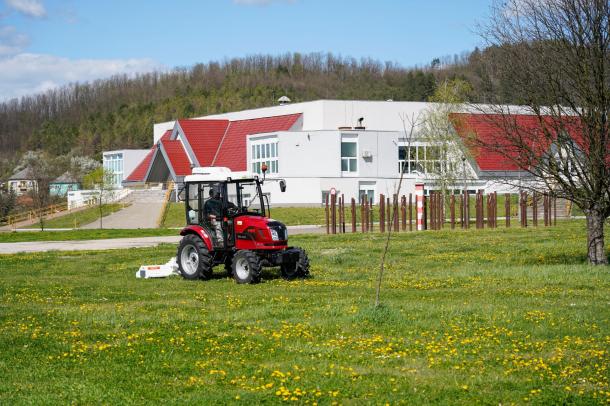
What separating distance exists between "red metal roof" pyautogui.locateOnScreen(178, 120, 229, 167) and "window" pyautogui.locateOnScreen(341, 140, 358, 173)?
12.0 metres

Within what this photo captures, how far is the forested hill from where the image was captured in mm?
139000

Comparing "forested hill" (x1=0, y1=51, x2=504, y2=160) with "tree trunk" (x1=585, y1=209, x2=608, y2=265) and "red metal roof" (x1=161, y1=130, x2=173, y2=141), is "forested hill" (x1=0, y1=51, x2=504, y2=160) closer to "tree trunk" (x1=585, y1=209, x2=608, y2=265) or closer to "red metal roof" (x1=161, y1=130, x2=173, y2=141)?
"red metal roof" (x1=161, y1=130, x2=173, y2=141)

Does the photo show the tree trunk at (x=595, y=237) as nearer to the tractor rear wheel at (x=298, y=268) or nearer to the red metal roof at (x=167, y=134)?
the tractor rear wheel at (x=298, y=268)

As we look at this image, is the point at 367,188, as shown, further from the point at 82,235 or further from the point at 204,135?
the point at 82,235

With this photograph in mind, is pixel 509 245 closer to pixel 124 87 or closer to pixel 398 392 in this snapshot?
pixel 398 392

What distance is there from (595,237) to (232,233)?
8225 mm

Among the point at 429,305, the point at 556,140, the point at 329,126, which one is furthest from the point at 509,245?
the point at 329,126

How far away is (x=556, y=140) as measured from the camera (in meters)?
20.9

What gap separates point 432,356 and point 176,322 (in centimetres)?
434

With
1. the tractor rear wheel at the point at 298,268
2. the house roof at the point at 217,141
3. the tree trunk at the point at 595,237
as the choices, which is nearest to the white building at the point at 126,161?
the house roof at the point at 217,141

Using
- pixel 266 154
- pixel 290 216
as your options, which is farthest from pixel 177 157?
pixel 290 216

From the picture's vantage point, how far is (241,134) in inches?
2817

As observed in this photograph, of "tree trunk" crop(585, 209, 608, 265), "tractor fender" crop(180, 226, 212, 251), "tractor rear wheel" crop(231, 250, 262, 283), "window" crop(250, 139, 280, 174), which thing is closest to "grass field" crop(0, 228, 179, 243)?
"window" crop(250, 139, 280, 174)

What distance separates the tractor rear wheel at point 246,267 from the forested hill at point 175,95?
101m
